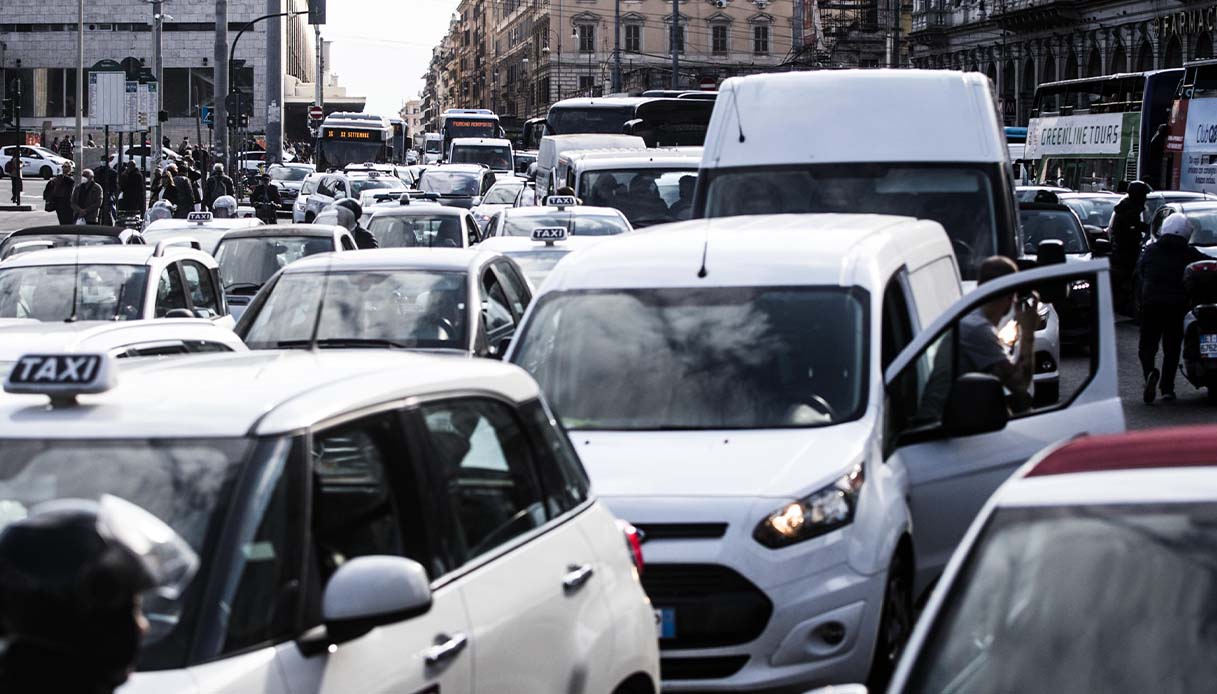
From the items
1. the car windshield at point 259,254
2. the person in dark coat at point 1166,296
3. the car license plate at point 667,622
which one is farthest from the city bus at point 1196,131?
the car license plate at point 667,622

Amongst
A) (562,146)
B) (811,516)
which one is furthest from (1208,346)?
(562,146)

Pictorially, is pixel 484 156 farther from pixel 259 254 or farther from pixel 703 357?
pixel 703 357

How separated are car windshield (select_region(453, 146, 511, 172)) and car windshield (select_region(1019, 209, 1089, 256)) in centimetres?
3003

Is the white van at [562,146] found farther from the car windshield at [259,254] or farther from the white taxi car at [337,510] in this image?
the white taxi car at [337,510]

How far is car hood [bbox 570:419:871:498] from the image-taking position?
21.8ft

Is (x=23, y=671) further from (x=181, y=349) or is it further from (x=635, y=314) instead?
(x=181, y=349)

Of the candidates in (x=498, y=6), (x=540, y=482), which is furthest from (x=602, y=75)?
(x=540, y=482)

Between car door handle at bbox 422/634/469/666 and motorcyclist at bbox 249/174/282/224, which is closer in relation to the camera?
car door handle at bbox 422/634/469/666

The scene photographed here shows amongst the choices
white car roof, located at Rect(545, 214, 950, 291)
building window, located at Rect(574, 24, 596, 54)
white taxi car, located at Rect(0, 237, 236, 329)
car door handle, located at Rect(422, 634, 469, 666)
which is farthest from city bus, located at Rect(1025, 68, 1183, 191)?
building window, located at Rect(574, 24, 596, 54)

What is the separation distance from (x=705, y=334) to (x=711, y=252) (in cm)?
50

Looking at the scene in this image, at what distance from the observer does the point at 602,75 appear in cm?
12200

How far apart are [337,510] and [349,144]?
61866 millimetres

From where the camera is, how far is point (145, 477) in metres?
3.70

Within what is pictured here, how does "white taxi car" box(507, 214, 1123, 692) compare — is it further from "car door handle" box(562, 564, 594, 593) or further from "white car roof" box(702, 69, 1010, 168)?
"white car roof" box(702, 69, 1010, 168)
